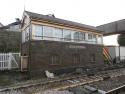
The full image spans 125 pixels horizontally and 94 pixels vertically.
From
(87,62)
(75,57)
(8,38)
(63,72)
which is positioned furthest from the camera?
(8,38)

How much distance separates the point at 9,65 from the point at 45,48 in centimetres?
409

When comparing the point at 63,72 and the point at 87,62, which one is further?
the point at 87,62

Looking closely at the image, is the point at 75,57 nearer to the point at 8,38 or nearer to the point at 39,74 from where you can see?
the point at 39,74

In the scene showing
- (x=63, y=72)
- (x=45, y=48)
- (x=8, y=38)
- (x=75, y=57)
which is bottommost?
(x=63, y=72)

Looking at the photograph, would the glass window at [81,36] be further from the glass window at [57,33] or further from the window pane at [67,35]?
the glass window at [57,33]

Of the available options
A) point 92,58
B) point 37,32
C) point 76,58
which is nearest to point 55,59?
point 76,58

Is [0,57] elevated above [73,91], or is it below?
above

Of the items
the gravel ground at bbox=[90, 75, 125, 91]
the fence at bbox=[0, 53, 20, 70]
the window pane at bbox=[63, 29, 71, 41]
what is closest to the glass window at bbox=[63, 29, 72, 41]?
the window pane at bbox=[63, 29, 71, 41]

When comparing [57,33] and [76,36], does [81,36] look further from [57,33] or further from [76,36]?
[57,33]

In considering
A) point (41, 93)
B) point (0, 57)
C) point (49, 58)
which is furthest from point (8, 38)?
point (41, 93)

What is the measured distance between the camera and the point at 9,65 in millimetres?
15023

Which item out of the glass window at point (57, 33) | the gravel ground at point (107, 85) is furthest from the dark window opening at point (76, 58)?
the gravel ground at point (107, 85)

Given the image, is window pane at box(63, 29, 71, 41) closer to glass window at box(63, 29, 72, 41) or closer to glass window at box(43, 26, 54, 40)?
glass window at box(63, 29, 72, 41)

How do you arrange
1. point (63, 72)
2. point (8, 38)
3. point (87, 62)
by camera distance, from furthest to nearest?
point (8, 38)
point (87, 62)
point (63, 72)
